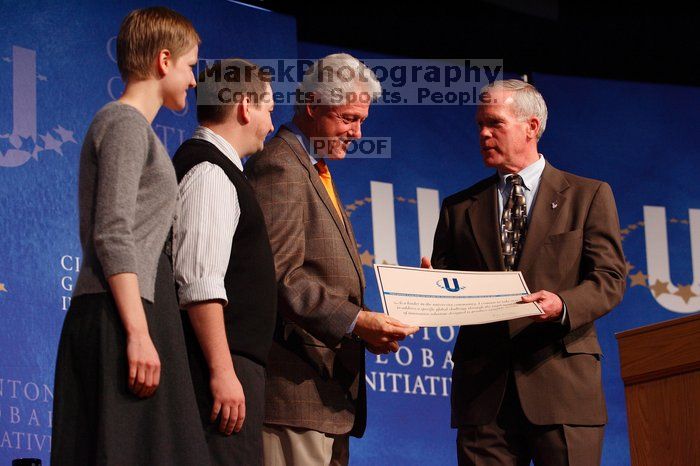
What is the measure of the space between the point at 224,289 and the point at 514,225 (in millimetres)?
1212

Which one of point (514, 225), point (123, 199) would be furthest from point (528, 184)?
point (123, 199)

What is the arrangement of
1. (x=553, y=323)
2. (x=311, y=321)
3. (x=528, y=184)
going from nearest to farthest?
(x=311, y=321), (x=553, y=323), (x=528, y=184)

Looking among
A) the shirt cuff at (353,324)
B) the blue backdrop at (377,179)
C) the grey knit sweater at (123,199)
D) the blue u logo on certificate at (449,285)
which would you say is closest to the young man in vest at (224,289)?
the grey knit sweater at (123,199)

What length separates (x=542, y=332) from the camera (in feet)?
9.65

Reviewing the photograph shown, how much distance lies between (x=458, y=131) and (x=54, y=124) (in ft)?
7.12

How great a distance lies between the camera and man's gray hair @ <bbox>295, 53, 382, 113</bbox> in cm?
300

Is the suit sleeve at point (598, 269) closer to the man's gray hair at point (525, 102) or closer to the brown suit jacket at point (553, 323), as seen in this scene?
the brown suit jacket at point (553, 323)

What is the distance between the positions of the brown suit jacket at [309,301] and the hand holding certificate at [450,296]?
118 mm

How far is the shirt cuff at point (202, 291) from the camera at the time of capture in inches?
84.2

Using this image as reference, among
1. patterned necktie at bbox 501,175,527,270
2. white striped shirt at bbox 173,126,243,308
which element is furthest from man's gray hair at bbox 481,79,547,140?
white striped shirt at bbox 173,126,243,308

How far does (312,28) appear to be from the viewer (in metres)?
5.16

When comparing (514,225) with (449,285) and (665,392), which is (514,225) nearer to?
(449,285)

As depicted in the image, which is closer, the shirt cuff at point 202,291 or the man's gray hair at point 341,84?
the shirt cuff at point 202,291

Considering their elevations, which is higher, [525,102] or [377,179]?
[377,179]
